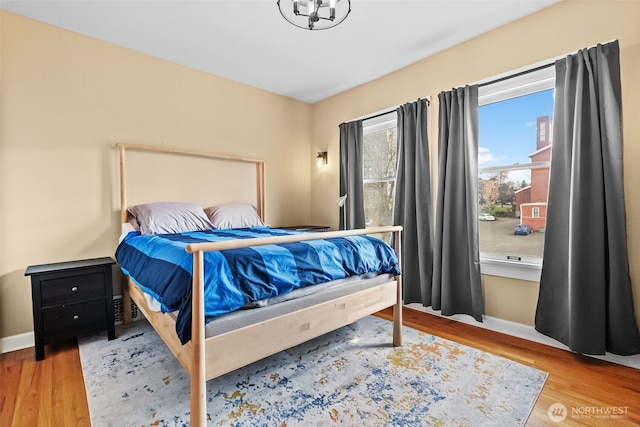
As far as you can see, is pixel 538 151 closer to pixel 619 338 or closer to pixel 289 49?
pixel 619 338

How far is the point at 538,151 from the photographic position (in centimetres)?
237

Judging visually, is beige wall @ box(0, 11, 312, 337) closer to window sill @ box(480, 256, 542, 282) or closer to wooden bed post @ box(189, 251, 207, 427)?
wooden bed post @ box(189, 251, 207, 427)

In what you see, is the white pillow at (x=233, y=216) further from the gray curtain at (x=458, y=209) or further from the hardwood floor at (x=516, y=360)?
the gray curtain at (x=458, y=209)

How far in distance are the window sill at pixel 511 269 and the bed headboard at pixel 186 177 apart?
97.1 inches

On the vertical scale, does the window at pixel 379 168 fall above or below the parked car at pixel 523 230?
above

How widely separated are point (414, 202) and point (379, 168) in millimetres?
727

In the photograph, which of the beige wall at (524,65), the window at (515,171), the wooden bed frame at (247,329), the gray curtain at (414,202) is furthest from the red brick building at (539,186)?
the wooden bed frame at (247,329)

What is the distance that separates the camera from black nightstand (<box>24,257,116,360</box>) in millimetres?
2074

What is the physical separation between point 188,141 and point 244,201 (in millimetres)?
901

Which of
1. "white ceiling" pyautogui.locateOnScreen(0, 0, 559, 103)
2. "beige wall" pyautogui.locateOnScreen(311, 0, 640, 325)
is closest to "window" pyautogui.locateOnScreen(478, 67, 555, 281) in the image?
"beige wall" pyautogui.locateOnScreen(311, 0, 640, 325)

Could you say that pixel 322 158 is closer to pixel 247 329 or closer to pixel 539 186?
pixel 539 186

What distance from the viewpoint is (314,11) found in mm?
1712

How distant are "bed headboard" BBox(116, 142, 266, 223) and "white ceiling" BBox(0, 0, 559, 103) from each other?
942 mm

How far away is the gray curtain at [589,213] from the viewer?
6.19 ft
